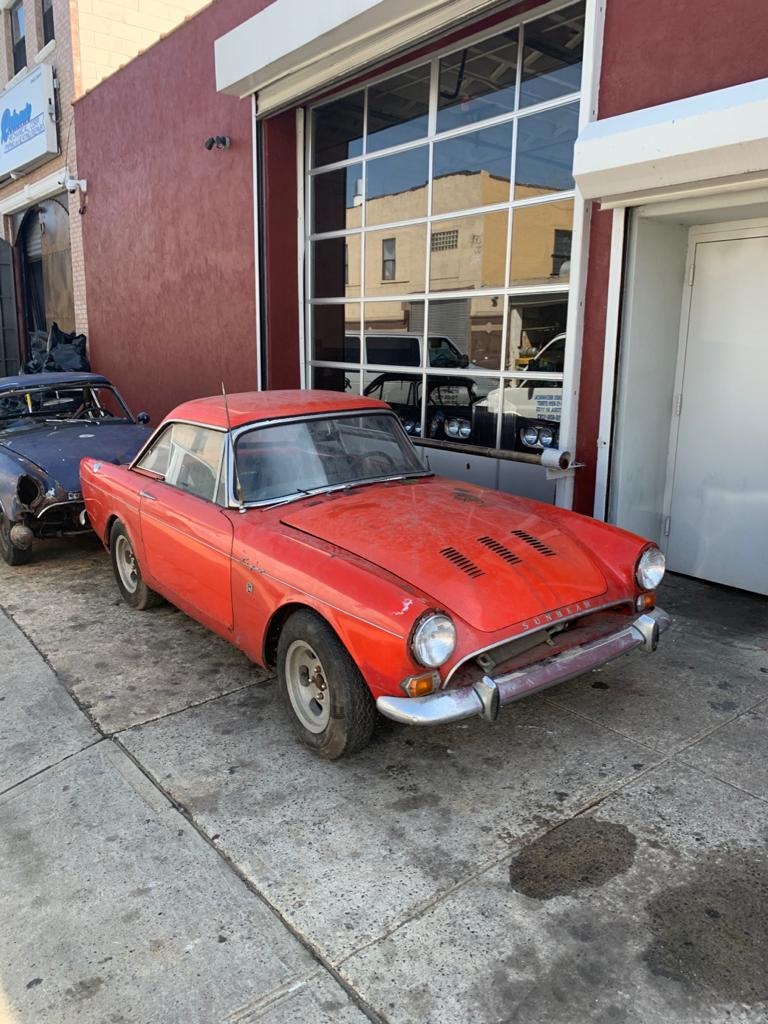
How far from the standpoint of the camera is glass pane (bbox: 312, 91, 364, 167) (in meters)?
7.89

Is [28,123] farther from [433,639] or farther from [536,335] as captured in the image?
[433,639]

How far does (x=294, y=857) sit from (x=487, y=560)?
55.5 inches

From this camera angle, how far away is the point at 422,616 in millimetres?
2840

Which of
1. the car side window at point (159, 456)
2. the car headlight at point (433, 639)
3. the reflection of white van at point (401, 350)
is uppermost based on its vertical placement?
the reflection of white van at point (401, 350)

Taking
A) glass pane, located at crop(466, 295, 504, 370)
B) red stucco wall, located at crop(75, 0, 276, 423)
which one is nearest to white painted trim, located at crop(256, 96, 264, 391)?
red stucco wall, located at crop(75, 0, 276, 423)

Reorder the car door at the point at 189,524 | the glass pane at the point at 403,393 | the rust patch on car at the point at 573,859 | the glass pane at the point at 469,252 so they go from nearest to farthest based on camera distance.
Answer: the rust patch on car at the point at 573,859 < the car door at the point at 189,524 < the glass pane at the point at 469,252 < the glass pane at the point at 403,393

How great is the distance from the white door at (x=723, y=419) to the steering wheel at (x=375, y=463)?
251cm

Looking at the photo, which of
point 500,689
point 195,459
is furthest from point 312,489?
point 500,689

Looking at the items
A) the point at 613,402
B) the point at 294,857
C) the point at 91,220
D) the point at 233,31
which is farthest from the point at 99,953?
the point at 91,220

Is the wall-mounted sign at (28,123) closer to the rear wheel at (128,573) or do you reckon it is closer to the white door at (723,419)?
the rear wheel at (128,573)

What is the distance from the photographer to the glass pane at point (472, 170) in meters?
6.32

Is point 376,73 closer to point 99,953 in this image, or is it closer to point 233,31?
point 233,31

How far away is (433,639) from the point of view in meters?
2.85

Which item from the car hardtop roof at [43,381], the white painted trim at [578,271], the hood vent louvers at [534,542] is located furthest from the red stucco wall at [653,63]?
the car hardtop roof at [43,381]
